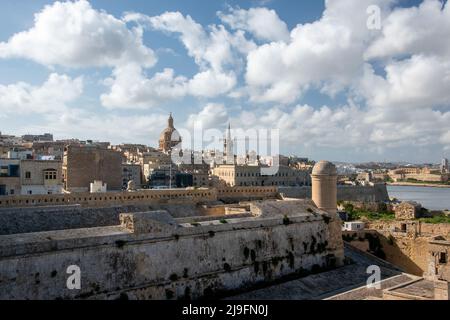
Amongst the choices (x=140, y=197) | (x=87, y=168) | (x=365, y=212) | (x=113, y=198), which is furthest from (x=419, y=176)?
(x=113, y=198)

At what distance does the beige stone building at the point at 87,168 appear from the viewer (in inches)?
1170

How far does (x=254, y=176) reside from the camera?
5541 centimetres

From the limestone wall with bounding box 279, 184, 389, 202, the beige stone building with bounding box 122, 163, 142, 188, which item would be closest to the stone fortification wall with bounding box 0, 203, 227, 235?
the beige stone building with bounding box 122, 163, 142, 188

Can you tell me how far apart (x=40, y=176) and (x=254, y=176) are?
33350 mm

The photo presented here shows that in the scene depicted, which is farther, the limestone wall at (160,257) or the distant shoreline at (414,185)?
the distant shoreline at (414,185)

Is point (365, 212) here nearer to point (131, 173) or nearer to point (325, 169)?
point (325, 169)

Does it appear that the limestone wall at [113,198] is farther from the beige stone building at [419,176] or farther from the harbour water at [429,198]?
the beige stone building at [419,176]

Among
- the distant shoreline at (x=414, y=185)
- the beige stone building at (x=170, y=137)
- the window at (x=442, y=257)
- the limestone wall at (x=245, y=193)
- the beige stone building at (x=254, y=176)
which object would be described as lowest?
the window at (x=442, y=257)

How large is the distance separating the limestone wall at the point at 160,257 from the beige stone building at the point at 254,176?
30.5m

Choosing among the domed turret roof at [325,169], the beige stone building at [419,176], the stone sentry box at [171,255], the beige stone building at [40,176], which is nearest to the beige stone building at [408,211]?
the domed turret roof at [325,169]

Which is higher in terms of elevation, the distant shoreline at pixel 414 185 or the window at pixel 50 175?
the window at pixel 50 175
